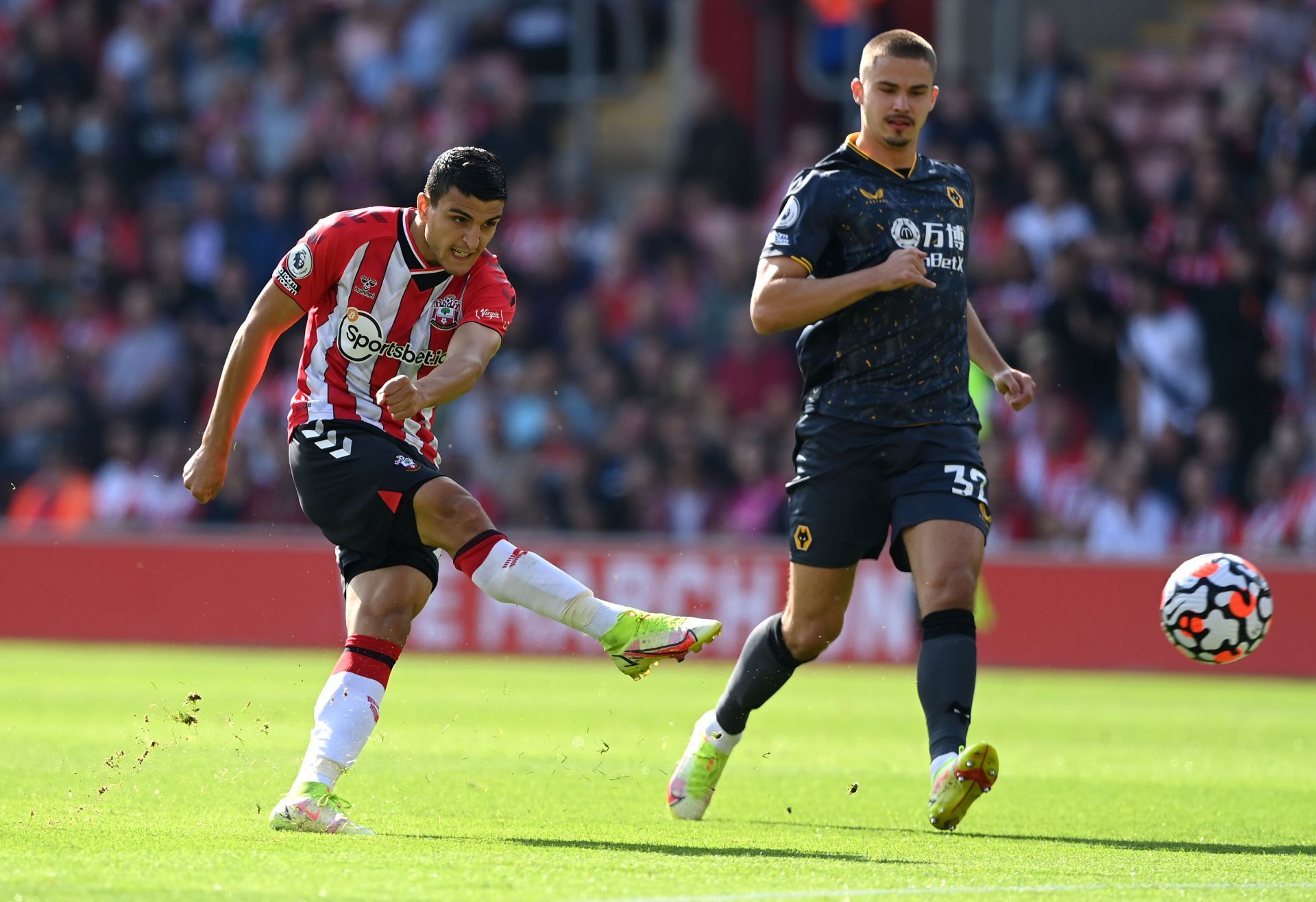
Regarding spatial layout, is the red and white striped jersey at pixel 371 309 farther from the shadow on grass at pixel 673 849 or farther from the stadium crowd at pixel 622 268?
the stadium crowd at pixel 622 268

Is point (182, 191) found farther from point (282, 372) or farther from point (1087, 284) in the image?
point (1087, 284)

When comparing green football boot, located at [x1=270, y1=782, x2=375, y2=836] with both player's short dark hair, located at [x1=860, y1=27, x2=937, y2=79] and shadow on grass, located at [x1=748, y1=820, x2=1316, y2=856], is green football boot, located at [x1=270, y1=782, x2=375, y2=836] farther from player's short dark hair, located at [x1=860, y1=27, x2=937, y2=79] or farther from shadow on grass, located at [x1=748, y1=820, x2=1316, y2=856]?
player's short dark hair, located at [x1=860, y1=27, x2=937, y2=79]

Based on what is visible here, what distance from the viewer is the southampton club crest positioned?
20.7ft

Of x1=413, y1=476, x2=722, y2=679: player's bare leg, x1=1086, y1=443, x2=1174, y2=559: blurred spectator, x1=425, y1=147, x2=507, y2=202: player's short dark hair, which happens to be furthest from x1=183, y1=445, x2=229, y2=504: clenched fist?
x1=1086, y1=443, x2=1174, y2=559: blurred spectator

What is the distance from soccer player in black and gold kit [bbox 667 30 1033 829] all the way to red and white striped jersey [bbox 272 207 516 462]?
94cm

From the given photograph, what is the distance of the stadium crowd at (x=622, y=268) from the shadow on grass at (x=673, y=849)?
8.26m

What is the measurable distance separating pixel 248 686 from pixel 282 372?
223 inches

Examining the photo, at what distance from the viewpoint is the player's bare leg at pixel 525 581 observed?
19.6 ft

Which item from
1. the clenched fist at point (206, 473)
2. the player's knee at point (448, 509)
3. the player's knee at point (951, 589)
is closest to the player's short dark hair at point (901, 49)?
the player's knee at point (951, 589)

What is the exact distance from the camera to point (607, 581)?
1523 cm

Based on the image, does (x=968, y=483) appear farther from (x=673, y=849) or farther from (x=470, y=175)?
(x=470, y=175)

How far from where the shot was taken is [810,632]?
21.0 feet

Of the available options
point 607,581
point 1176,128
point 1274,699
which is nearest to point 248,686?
point 607,581

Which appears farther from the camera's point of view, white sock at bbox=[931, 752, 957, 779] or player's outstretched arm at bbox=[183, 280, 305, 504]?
player's outstretched arm at bbox=[183, 280, 305, 504]
